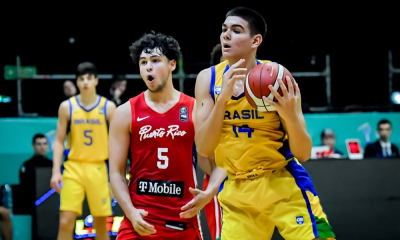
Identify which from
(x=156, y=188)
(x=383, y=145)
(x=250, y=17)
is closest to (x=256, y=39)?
(x=250, y=17)

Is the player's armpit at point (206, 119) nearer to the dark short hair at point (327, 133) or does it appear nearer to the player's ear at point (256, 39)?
the player's ear at point (256, 39)

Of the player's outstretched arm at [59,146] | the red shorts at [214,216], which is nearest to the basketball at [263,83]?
the red shorts at [214,216]

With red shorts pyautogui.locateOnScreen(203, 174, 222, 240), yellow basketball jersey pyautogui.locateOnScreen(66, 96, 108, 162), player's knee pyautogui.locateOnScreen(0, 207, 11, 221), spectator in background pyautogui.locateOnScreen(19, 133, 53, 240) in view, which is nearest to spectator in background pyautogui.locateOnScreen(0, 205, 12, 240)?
player's knee pyautogui.locateOnScreen(0, 207, 11, 221)

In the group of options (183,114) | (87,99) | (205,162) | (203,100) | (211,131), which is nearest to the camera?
(211,131)

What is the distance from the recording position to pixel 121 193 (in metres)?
3.36

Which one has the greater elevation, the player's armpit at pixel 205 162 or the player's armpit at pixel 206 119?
the player's armpit at pixel 206 119

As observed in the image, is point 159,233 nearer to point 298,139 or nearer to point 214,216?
point 298,139

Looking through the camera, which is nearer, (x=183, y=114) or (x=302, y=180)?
(x=302, y=180)

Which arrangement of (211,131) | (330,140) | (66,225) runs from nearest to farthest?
1. (211,131)
2. (66,225)
3. (330,140)

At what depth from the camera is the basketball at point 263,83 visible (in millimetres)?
2943

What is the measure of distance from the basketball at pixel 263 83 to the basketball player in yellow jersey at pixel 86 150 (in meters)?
3.81

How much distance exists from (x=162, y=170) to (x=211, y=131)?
0.53 metres

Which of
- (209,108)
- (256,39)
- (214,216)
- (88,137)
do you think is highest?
(256,39)

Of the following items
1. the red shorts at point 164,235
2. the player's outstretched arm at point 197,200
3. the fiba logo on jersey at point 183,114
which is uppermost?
the fiba logo on jersey at point 183,114
